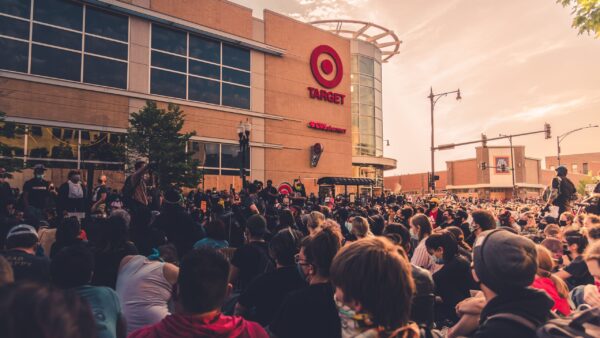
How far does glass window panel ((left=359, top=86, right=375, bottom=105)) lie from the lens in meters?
38.7

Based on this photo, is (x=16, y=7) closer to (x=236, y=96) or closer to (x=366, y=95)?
(x=236, y=96)

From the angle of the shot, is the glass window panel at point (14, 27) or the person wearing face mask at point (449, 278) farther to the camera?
the glass window panel at point (14, 27)

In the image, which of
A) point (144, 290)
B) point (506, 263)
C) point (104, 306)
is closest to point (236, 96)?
point (144, 290)

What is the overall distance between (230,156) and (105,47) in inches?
385

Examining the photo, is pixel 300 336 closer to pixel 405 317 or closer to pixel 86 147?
pixel 405 317

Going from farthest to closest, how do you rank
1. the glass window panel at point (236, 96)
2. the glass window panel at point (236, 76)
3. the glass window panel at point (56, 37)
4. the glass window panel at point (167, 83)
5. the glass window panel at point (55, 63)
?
the glass window panel at point (236, 76) < the glass window panel at point (236, 96) < the glass window panel at point (167, 83) < the glass window panel at point (56, 37) < the glass window panel at point (55, 63)

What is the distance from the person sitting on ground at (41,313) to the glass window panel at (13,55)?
2179 centimetres

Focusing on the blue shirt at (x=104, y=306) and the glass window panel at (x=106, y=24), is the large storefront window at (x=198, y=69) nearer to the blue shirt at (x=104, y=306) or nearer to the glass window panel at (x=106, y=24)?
the glass window panel at (x=106, y=24)

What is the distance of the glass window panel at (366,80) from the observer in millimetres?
39000

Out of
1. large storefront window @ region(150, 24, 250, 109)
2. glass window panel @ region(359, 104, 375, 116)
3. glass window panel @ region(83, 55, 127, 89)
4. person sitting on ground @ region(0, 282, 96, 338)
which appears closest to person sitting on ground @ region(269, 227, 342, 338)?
person sitting on ground @ region(0, 282, 96, 338)

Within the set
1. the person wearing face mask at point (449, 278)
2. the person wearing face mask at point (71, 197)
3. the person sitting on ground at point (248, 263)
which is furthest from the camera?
the person wearing face mask at point (71, 197)

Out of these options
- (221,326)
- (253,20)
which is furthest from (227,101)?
(221,326)

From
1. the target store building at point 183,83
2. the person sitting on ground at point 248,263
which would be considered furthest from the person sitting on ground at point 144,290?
the target store building at point 183,83

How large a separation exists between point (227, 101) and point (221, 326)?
24.7m
